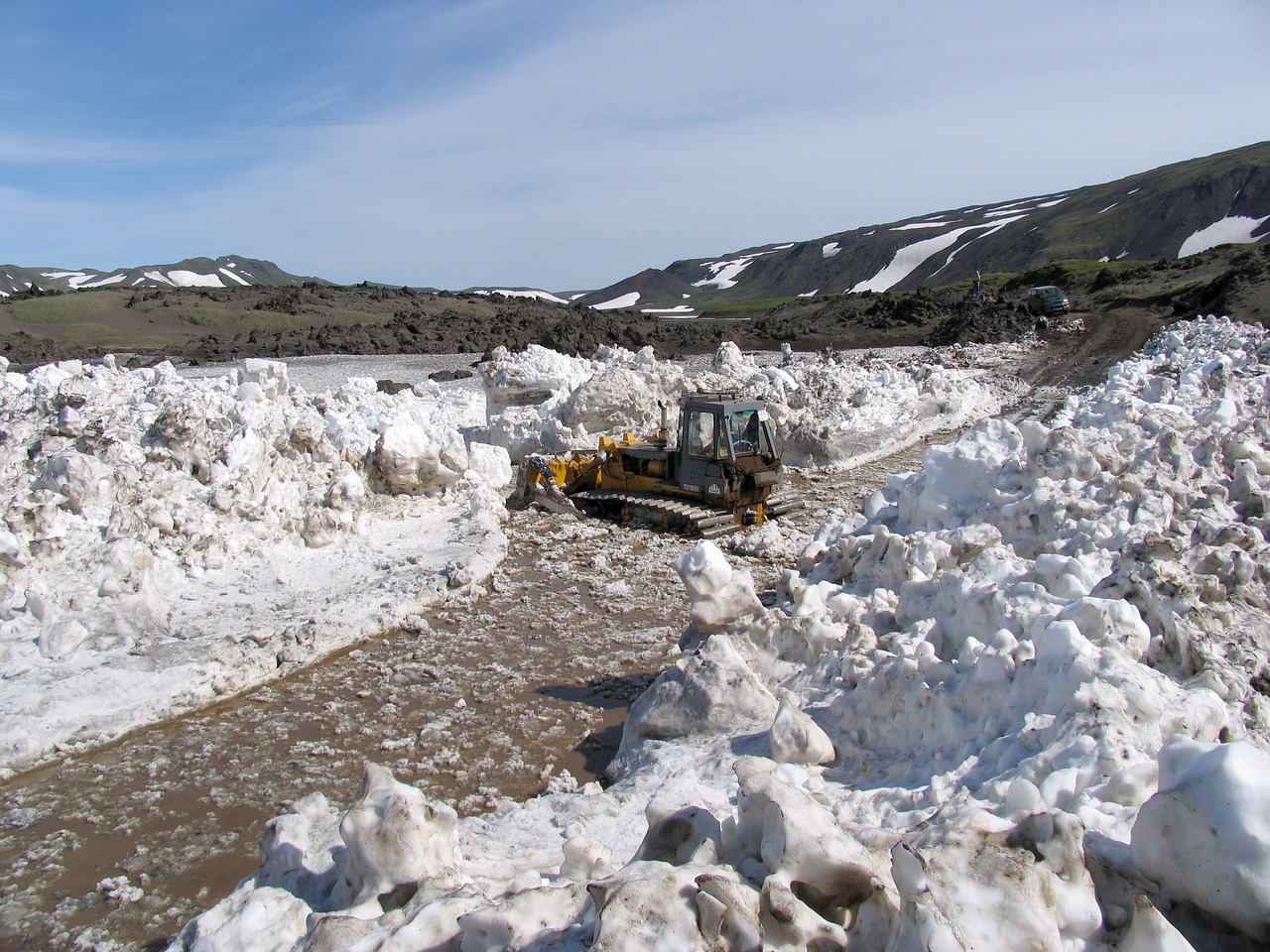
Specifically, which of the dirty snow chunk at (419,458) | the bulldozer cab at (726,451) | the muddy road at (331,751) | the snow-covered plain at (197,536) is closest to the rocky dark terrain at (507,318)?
the dirty snow chunk at (419,458)

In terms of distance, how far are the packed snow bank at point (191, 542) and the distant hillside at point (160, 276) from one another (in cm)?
5171

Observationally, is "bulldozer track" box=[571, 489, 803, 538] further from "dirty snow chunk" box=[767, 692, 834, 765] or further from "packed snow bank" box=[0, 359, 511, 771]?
"dirty snow chunk" box=[767, 692, 834, 765]

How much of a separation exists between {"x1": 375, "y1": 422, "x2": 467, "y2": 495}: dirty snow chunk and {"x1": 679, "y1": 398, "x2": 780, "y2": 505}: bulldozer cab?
9.15ft

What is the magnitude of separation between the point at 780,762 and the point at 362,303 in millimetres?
41264

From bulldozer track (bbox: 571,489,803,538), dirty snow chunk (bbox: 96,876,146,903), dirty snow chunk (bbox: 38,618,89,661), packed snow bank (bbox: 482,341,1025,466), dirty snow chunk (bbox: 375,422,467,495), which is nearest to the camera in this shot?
dirty snow chunk (bbox: 96,876,146,903)

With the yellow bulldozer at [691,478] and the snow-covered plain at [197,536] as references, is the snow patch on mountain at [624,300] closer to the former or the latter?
the yellow bulldozer at [691,478]

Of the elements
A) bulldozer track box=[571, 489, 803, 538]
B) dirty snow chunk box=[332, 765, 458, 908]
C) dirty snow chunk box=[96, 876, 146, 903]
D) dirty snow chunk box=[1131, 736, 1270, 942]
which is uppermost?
dirty snow chunk box=[1131, 736, 1270, 942]

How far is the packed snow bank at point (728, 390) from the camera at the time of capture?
1424 centimetres

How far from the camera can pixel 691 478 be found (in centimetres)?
1070

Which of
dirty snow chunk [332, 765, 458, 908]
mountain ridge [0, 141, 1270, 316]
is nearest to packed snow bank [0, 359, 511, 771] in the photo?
dirty snow chunk [332, 765, 458, 908]

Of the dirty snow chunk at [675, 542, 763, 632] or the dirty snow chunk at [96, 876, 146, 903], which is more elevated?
the dirty snow chunk at [675, 542, 763, 632]

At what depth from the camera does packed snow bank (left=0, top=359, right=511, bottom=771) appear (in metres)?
6.46

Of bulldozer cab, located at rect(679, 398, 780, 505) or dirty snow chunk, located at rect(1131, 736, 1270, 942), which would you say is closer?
dirty snow chunk, located at rect(1131, 736, 1270, 942)

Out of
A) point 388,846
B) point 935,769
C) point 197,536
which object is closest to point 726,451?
point 197,536
